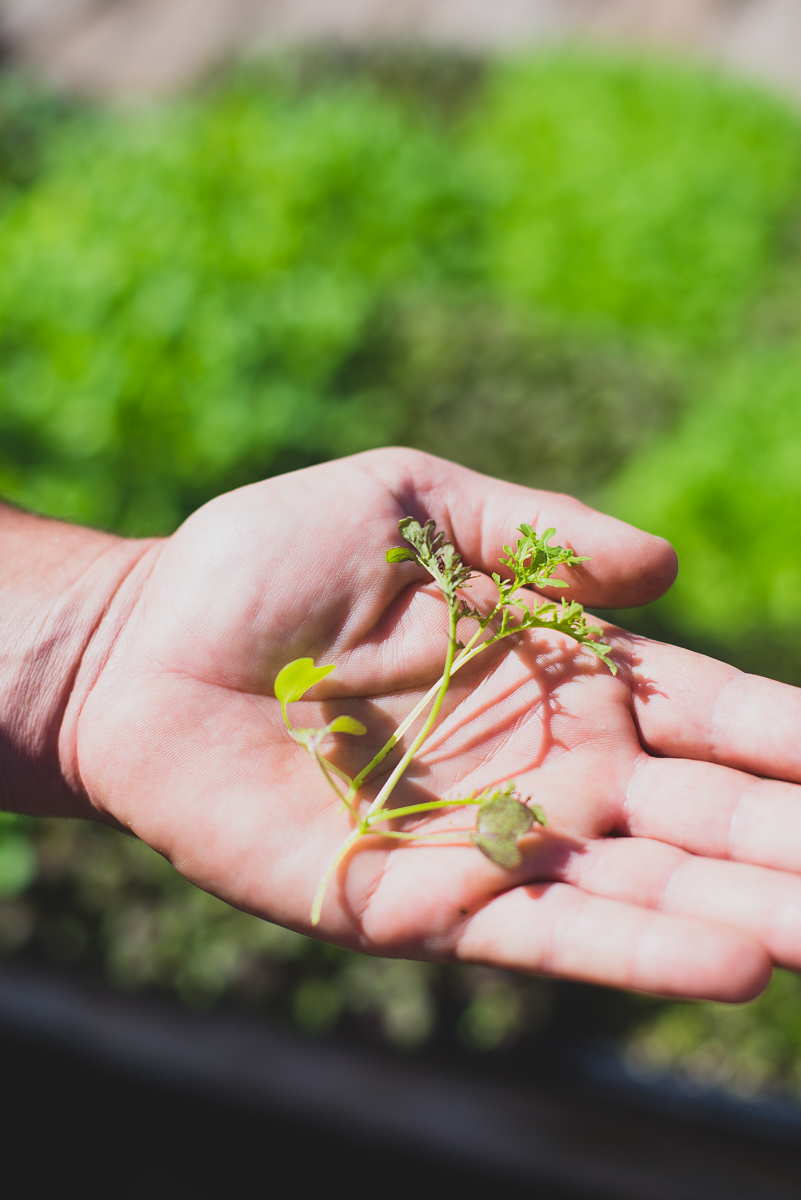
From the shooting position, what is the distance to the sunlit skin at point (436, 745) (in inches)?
65.9

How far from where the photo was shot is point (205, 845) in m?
1.84

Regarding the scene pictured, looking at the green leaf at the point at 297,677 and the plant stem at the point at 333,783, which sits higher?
the green leaf at the point at 297,677

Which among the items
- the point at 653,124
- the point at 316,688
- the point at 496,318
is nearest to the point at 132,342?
the point at 496,318

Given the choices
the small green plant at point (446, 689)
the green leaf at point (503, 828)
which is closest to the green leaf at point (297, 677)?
the small green plant at point (446, 689)

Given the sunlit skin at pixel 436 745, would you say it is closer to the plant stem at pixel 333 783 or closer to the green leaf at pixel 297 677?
the plant stem at pixel 333 783

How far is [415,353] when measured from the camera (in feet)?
16.5

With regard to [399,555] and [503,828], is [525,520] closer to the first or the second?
[399,555]

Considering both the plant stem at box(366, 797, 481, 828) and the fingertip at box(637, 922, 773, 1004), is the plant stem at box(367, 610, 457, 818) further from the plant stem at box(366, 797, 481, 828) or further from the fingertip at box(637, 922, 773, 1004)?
the fingertip at box(637, 922, 773, 1004)

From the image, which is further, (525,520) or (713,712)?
(525,520)

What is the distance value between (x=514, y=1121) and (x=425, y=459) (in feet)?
7.23

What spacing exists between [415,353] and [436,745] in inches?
137

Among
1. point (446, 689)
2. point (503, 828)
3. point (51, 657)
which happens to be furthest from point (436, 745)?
point (51, 657)

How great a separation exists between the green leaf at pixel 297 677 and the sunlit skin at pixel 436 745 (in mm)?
179

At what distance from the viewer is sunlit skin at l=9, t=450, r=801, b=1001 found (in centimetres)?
167
